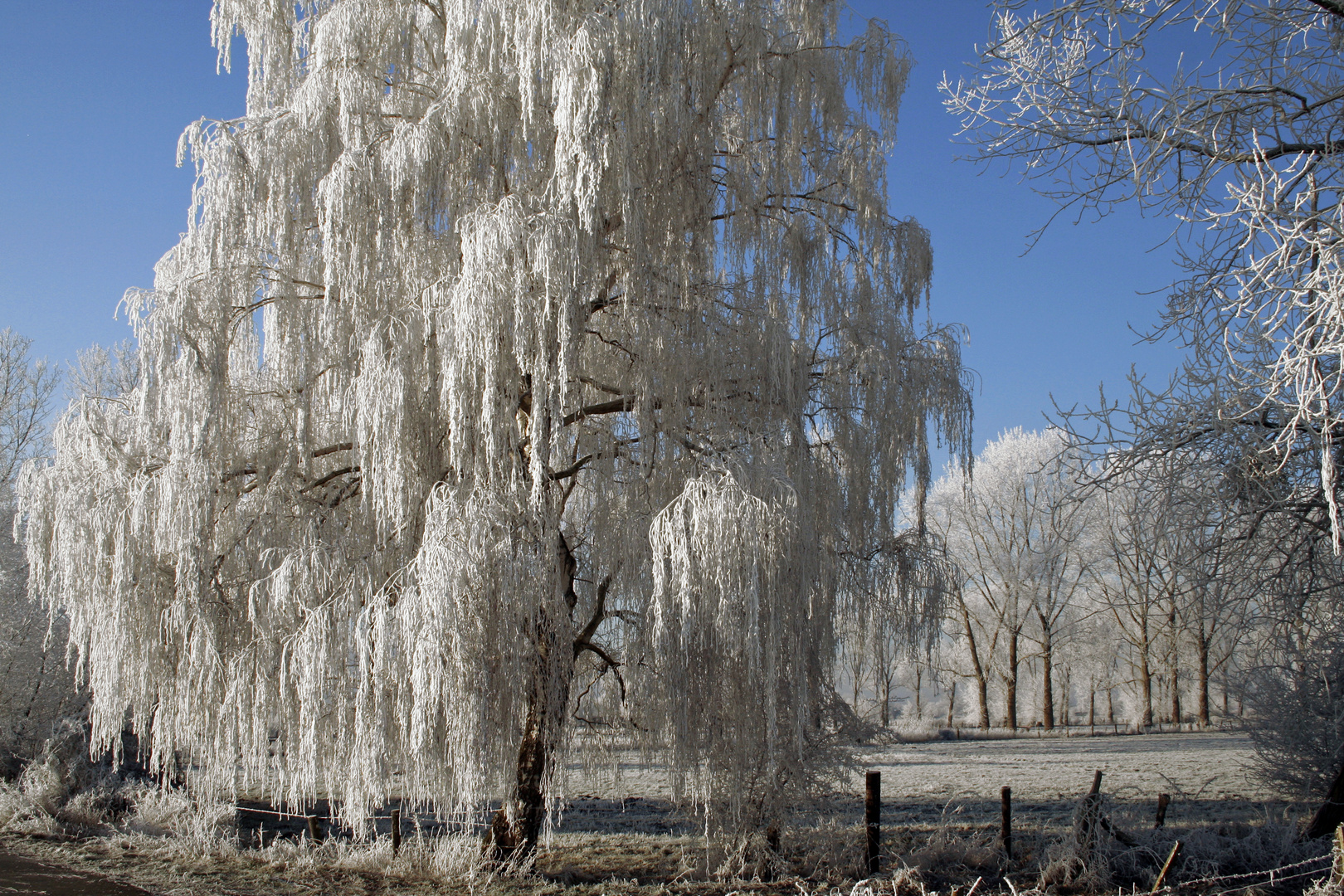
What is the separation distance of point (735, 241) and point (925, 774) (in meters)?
12.9

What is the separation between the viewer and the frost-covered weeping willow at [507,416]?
5.84m

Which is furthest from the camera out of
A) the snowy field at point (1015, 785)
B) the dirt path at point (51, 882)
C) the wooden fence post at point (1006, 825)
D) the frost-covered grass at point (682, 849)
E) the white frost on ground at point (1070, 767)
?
the white frost on ground at point (1070, 767)

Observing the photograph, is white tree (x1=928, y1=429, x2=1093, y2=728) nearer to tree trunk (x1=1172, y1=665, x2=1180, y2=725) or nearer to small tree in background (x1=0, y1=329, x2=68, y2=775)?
tree trunk (x1=1172, y1=665, x2=1180, y2=725)

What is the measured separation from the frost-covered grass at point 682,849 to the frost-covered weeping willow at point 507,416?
982 mm

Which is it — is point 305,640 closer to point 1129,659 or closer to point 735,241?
point 735,241

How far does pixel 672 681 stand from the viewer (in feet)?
19.0

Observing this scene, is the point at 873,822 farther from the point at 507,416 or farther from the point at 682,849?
the point at 507,416

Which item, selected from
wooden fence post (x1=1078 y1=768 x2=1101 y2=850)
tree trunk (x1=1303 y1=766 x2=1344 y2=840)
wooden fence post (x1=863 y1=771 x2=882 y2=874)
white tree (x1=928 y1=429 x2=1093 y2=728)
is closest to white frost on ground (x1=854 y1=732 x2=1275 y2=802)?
wooden fence post (x1=863 y1=771 x2=882 y2=874)

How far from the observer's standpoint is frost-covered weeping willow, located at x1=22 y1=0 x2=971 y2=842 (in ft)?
19.2

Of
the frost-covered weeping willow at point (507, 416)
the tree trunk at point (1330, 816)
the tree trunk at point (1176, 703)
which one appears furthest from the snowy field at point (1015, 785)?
the tree trunk at point (1176, 703)

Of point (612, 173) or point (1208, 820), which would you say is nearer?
point (612, 173)

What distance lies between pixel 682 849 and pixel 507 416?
501 cm

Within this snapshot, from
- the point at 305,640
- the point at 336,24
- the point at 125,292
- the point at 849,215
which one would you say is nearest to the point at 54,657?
the point at 125,292

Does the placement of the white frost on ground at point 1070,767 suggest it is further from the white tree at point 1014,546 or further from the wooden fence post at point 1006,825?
the white tree at point 1014,546
